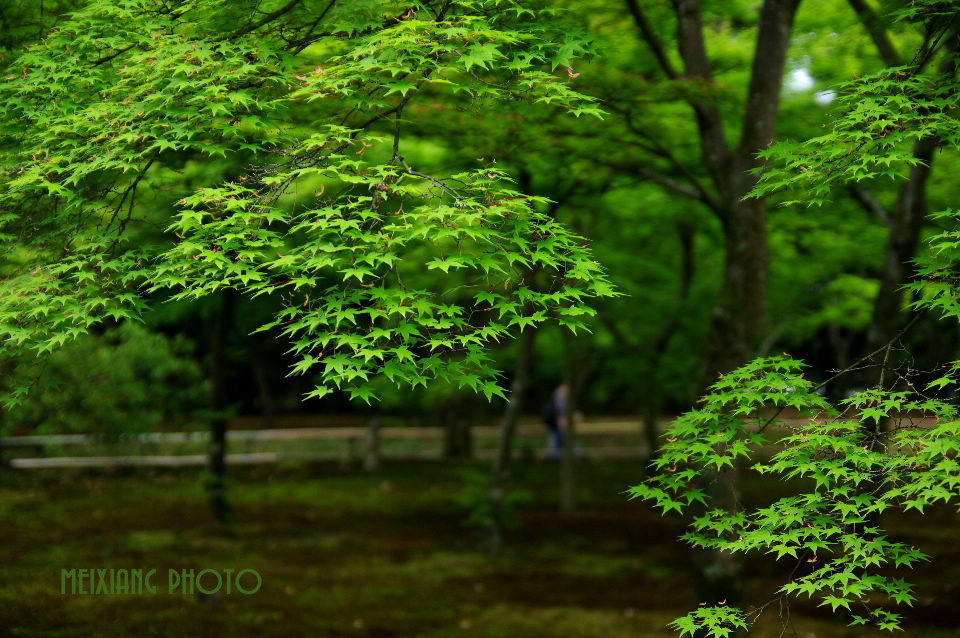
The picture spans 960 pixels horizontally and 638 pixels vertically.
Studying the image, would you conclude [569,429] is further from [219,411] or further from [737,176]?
[737,176]

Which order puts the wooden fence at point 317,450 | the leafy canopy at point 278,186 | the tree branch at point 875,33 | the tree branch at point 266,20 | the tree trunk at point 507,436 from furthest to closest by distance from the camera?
the wooden fence at point 317,450 → the tree trunk at point 507,436 → the tree branch at point 875,33 → the tree branch at point 266,20 → the leafy canopy at point 278,186

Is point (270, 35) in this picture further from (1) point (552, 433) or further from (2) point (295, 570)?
(1) point (552, 433)

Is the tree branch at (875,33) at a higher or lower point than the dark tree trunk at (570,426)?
higher

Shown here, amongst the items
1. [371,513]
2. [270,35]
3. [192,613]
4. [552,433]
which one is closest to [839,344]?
[552,433]

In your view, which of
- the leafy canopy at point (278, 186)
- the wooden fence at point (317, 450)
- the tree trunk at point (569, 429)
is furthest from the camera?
the wooden fence at point (317, 450)

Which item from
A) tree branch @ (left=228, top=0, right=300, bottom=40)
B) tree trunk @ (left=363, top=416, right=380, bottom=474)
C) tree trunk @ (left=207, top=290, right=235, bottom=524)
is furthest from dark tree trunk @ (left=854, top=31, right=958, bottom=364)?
tree trunk @ (left=363, top=416, right=380, bottom=474)

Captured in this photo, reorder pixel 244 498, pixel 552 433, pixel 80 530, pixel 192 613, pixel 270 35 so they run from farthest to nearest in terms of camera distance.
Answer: pixel 552 433, pixel 244 498, pixel 80 530, pixel 192 613, pixel 270 35

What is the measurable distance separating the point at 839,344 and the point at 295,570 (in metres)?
16.9

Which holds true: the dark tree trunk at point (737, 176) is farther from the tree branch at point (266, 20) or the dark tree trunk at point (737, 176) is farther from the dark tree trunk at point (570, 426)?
the dark tree trunk at point (570, 426)

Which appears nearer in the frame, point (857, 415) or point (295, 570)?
point (857, 415)

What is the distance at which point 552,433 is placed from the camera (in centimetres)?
2602

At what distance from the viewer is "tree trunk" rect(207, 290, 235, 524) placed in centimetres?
1376

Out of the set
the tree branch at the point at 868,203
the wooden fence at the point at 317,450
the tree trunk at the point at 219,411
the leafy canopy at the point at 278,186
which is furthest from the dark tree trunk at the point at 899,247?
the wooden fence at the point at 317,450

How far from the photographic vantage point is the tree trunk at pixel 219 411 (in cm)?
1376
